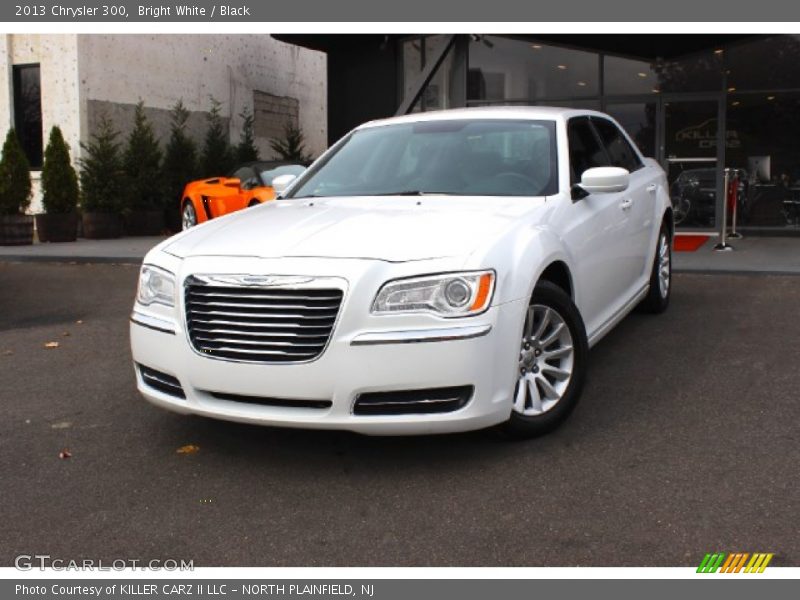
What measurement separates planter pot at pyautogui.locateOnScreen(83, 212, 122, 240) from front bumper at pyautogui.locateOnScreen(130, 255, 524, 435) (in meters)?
13.2

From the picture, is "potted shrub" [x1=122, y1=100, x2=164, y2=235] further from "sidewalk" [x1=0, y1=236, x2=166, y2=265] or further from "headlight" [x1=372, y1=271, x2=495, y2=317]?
"headlight" [x1=372, y1=271, x2=495, y2=317]

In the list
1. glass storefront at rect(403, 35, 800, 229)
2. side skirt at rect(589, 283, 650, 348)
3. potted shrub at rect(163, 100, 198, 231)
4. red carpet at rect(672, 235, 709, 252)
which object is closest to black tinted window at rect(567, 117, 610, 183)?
side skirt at rect(589, 283, 650, 348)

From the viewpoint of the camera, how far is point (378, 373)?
12.8 feet

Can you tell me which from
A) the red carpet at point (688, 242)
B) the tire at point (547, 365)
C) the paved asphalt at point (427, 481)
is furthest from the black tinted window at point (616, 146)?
the red carpet at point (688, 242)

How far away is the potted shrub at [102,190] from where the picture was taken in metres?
16.5

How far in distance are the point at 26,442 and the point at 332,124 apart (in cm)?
1281

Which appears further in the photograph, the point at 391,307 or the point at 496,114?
the point at 496,114

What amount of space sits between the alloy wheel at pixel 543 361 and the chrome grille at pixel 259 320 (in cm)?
101

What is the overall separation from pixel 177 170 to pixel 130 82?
200 centimetres

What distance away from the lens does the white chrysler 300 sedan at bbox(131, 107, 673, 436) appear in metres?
3.93

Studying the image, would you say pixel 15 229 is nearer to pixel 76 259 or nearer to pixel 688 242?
pixel 76 259

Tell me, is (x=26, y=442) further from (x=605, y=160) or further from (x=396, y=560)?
(x=605, y=160)

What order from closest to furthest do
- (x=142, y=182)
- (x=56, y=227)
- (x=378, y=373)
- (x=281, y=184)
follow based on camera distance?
(x=378, y=373) < (x=281, y=184) < (x=56, y=227) < (x=142, y=182)

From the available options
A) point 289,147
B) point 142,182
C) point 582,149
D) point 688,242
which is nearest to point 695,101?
point 688,242
